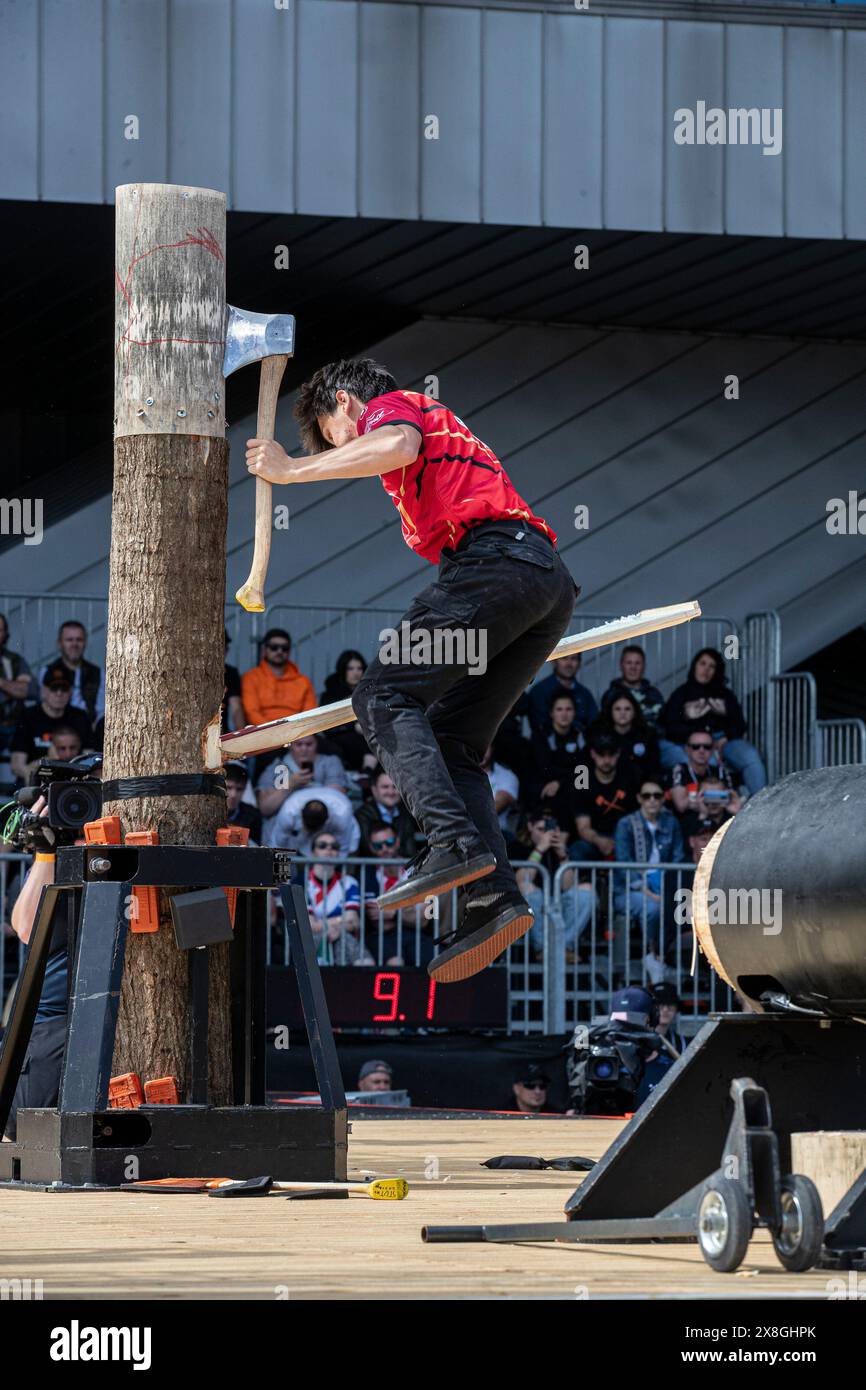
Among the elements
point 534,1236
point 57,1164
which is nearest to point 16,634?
point 57,1164

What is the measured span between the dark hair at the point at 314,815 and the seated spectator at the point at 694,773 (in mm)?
2970

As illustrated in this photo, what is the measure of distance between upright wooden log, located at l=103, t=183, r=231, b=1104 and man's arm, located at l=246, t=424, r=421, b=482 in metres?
0.81

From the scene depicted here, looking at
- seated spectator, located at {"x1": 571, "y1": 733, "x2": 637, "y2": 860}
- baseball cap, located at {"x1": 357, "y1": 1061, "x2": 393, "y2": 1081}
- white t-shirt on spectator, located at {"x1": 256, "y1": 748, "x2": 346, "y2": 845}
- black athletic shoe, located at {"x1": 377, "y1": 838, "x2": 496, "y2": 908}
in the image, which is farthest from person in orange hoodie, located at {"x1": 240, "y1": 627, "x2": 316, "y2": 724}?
black athletic shoe, located at {"x1": 377, "y1": 838, "x2": 496, "y2": 908}

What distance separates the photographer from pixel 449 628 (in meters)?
5.95

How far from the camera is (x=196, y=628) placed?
670 centimetres

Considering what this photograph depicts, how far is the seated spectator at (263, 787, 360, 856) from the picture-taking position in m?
14.2

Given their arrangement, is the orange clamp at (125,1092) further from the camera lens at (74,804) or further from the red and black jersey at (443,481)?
the red and black jersey at (443,481)

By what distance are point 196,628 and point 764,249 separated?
11.1 m

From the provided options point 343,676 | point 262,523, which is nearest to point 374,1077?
point 343,676

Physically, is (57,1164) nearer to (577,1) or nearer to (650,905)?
(650,905)

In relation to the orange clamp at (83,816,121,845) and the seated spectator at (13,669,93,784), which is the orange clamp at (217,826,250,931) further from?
the seated spectator at (13,669,93,784)

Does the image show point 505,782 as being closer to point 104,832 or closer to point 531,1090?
point 531,1090

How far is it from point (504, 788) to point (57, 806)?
28.7 ft

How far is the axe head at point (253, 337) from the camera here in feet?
22.3
